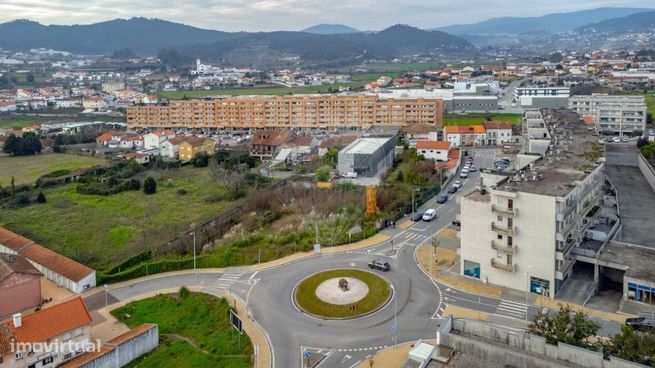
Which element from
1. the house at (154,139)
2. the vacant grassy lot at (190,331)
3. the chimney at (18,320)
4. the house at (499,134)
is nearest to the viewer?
the chimney at (18,320)

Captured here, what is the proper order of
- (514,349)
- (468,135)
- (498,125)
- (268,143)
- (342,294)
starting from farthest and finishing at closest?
1. (498,125)
2. (468,135)
3. (268,143)
4. (342,294)
5. (514,349)

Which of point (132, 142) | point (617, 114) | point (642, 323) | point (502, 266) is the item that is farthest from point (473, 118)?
point (642, 323)

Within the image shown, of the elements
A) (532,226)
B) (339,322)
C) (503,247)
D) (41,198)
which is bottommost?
(339,322)

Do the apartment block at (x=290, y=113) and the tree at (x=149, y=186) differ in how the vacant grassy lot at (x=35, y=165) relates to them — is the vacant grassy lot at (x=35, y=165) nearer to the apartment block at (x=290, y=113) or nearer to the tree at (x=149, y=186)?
the tree at (x=149, y=186)

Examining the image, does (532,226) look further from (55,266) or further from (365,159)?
(55,266)

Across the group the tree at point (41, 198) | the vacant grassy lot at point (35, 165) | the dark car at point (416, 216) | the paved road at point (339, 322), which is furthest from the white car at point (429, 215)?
the vacant grassy lot at point (35, 165)

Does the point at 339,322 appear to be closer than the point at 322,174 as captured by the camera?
Yes
